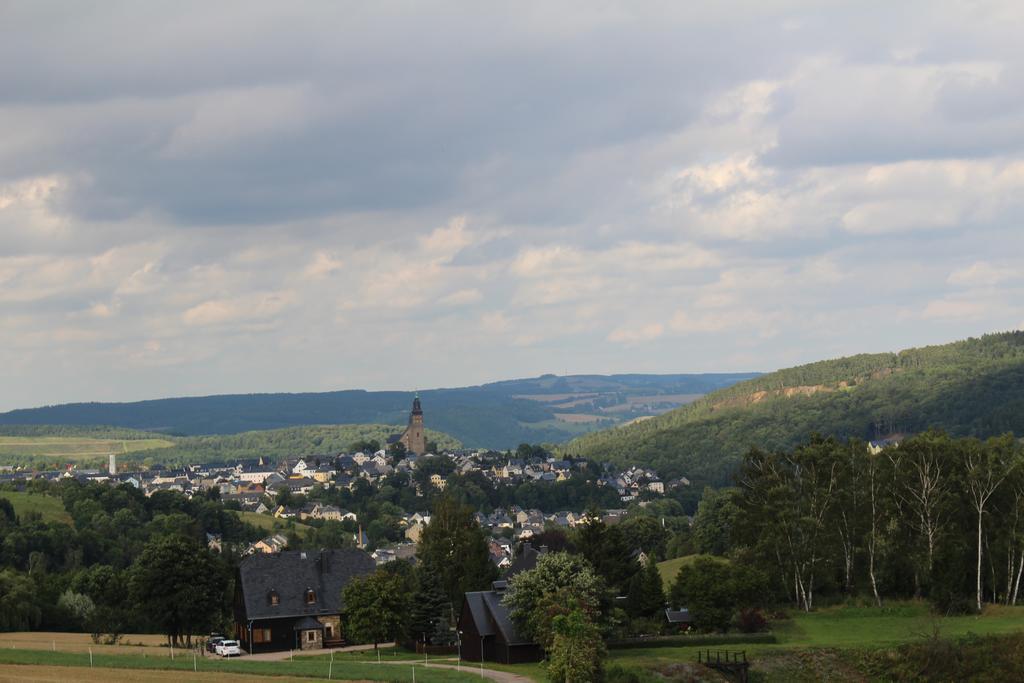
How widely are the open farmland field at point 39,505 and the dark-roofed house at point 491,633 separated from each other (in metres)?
115

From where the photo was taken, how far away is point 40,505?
180500 millimetres

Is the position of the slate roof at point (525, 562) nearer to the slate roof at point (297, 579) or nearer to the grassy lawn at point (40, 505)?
the slate roof at point (297, 579)

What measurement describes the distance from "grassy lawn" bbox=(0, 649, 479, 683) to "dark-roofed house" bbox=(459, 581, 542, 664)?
5033 mm

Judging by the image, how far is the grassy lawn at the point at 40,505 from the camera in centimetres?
17412

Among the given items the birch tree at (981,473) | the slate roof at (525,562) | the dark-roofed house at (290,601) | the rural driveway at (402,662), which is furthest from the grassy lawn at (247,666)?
the birch tree at (981,473)

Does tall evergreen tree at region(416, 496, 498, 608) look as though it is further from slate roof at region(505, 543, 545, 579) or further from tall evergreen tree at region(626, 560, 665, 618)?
tall evergreen tree at region(626, 560, 665, 618)

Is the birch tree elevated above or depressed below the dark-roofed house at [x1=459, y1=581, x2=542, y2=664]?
above

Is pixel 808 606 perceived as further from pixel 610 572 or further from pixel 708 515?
pixel 708 515

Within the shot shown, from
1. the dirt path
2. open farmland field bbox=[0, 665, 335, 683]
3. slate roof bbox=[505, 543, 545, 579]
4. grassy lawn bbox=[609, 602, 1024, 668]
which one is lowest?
the dirt path

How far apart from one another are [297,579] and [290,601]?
77.8 inches

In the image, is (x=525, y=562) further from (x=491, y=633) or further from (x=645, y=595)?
(x=491, y=633)

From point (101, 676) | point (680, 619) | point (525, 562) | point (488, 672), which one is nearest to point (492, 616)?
point (488, 672)

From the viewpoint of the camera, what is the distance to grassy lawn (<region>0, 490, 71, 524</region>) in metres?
174

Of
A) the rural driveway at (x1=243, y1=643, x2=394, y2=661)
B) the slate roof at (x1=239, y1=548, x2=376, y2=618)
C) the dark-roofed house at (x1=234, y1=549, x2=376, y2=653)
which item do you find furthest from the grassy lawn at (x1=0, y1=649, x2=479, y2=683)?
the slate roof at (x1=239, y1=548, x2=376, y2=618)
